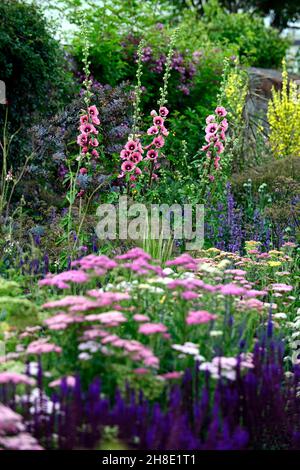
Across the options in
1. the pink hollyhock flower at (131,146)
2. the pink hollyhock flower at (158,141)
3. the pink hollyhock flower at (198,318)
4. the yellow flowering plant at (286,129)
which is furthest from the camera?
the yellow flowering plant at (286,129)

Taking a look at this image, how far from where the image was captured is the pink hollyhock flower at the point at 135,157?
6008mm

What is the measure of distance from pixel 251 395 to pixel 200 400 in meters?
0.20

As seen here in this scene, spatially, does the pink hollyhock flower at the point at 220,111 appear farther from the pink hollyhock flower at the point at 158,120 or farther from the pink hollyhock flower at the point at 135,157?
the pink hollyhock flower at the point at 135,157

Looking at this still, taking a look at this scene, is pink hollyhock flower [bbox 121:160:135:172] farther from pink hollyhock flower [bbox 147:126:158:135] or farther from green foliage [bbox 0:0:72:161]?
green foliage [bbox 0:0:72:161]

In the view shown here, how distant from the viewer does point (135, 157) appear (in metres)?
6.02

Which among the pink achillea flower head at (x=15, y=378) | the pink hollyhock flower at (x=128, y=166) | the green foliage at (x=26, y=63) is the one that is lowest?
the pink achillea flower head at (x=15, y=378)

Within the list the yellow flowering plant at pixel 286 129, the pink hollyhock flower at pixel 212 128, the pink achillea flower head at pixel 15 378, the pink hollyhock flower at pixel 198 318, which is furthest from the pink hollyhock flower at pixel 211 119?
the pink achillea flower head at pixel 15 378

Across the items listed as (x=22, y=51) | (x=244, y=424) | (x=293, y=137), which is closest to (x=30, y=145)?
(x=22, y=51)

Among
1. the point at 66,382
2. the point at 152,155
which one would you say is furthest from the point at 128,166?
the point at 66,382

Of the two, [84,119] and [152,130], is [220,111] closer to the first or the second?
[152,130]
